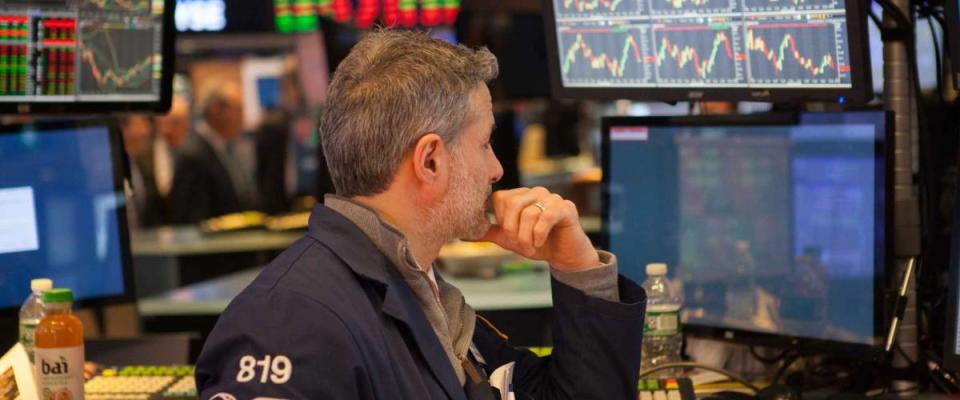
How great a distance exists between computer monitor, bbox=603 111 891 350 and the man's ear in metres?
1.01

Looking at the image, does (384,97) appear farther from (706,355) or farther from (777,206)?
(706,355)

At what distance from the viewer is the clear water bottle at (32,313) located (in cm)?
277

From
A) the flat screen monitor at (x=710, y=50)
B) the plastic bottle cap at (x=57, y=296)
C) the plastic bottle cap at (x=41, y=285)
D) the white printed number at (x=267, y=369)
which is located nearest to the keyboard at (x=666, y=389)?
the flat screen monitor at (x=710, y=50)

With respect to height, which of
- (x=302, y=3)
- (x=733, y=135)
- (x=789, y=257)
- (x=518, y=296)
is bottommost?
(x=518, y=296)

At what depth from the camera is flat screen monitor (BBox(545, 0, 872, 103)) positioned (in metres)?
2.66

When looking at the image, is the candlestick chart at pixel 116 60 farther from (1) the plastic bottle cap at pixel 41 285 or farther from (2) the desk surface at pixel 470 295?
(2) the desk surface at pixel 470 295

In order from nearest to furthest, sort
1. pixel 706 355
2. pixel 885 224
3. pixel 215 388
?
pixel 215 388 < pixel 885 224 < pixel 706 355

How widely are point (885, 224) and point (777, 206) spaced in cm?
26

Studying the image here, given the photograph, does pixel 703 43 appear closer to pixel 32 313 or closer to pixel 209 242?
pixel 32 313

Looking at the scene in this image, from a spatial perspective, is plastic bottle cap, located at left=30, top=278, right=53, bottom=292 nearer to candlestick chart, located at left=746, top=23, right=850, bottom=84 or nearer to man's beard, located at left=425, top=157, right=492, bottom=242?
man's beard, located at left=425, top=157, right=492, bottom=242

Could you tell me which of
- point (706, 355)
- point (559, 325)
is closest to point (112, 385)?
point (559, 325)

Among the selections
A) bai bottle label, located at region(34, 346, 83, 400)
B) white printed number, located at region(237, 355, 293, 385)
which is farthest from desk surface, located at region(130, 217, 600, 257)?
white printed number, located at region(237, 355, 293, 385)

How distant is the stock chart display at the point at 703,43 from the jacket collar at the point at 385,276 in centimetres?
109

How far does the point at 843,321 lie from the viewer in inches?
107
